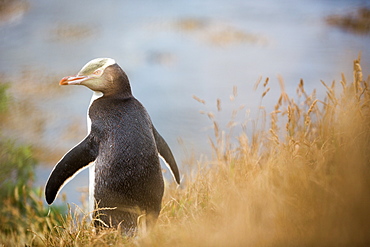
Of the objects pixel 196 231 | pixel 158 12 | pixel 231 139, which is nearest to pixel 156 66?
pixel 158 12

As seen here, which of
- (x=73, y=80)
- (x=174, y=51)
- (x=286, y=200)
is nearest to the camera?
(x=286, y=200)

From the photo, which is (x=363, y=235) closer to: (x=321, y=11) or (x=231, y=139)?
(x=231, y=139)

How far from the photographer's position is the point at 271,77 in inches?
57.0

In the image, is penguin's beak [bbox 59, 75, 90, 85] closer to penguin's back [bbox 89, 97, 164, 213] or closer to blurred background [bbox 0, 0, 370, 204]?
penguin's back [bbox 89, 97, 164, 213]

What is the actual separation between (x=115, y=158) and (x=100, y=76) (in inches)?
8.1

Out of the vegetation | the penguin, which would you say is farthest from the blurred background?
the penguin

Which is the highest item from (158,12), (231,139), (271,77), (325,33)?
(158,12)

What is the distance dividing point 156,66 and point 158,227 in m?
0.56

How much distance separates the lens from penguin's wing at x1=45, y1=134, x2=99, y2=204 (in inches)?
43.7

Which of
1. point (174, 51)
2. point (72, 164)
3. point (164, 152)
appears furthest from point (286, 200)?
point (174, 51)

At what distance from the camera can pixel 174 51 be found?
4.71ft

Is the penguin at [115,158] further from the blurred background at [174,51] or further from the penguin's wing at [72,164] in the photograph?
the blurred background at [174,51]

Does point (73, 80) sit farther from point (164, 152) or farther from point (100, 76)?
point (164, 152)

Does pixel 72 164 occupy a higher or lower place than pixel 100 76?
lower
